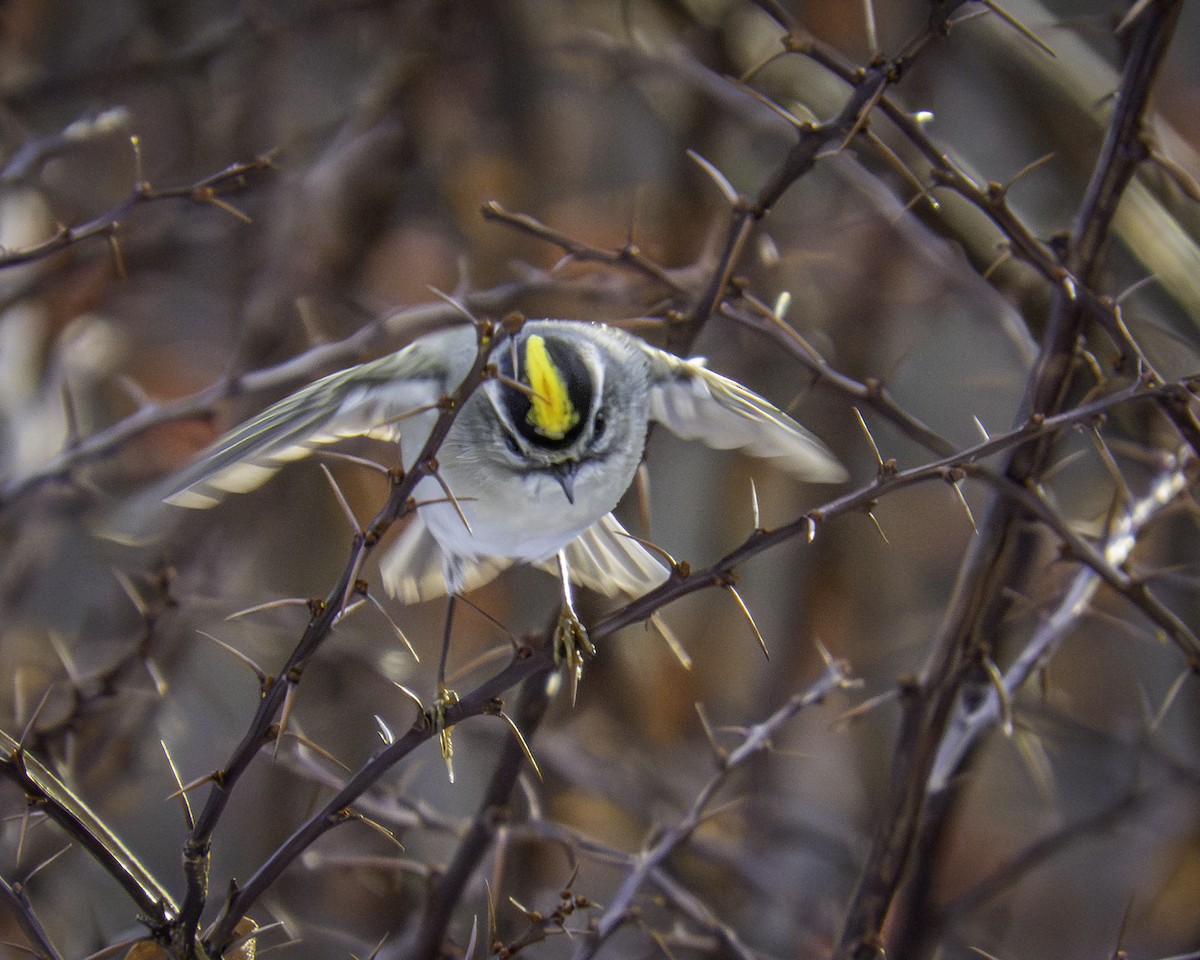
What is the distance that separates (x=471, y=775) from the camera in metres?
2.63

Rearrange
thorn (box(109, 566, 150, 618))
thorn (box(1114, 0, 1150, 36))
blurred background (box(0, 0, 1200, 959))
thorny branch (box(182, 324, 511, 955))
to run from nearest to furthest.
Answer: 1. thorny branch (box(182, 324, 511, 955))
2. thorn (box(1114, 0, 1150, 36))
3. thorn (box(109, 566, 150, 618))
4. blurred background (box(0, 0, 1200, 959))

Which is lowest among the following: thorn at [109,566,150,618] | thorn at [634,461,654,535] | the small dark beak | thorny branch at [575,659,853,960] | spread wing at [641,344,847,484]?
thorny branch at [575,659,853,960]

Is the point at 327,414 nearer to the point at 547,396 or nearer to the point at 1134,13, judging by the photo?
the point at 547,396

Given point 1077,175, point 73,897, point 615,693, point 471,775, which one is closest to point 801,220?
point 1077,175

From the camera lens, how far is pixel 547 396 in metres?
1.37

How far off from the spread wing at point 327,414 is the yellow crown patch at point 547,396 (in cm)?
10

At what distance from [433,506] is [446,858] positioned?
98 cm

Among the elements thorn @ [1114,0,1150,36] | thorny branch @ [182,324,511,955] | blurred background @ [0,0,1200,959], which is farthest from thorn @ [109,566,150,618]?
thorn @ [1114,0,1150,36]

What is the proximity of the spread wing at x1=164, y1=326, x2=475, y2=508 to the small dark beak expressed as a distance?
18 centimetres

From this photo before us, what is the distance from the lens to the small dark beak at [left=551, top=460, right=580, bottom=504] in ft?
4.59

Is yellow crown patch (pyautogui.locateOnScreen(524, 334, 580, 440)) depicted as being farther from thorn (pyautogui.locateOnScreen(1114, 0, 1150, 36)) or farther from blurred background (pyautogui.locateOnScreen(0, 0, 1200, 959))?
thorn (pyautogui.locateOnScreen(1114, 0, 1150, 36))

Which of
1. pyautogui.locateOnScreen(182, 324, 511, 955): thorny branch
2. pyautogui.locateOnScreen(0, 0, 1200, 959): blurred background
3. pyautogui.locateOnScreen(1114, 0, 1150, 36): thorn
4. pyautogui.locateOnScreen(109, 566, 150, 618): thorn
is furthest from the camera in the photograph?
pyautogui.locateOnScreen(0, 0, 1200, 959): blurred background

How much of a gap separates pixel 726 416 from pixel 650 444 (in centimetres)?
78

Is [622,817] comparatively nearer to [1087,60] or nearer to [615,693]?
[615,693]
